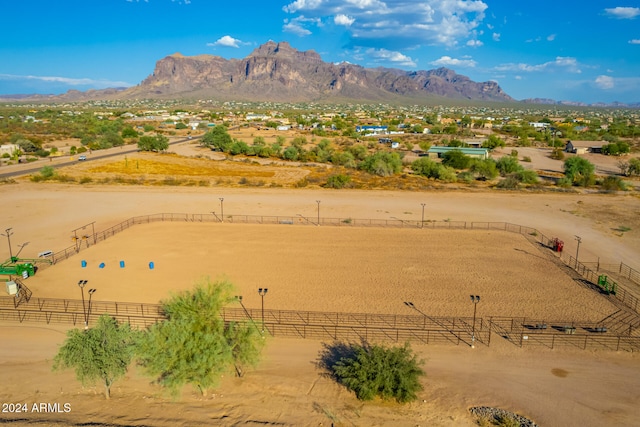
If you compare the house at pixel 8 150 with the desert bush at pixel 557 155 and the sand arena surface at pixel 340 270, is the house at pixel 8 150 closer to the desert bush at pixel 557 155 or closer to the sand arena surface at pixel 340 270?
the sand arena surface at pixel 340 270

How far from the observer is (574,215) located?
4128 centimetres

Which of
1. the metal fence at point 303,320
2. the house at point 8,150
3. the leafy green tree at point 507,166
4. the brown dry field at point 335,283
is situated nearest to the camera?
the brown dry field at point 335,283

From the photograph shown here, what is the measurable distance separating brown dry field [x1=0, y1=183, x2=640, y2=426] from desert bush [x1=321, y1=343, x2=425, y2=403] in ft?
1.35

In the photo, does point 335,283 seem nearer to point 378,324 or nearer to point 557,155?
point 378,324

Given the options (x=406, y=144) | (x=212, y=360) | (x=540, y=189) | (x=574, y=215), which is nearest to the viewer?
(x=212, y=360)

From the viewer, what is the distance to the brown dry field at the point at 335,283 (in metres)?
15.1

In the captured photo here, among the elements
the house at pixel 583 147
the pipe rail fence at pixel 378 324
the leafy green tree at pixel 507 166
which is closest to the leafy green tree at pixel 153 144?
the leafy green tree at pixel 507 166

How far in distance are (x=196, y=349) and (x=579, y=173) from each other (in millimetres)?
60238

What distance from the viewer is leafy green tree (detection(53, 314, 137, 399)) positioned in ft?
48.9

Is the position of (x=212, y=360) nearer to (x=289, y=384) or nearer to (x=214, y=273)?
(x=289, y=384)

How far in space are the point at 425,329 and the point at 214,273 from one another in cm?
1317

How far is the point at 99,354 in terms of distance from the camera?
15.1 metres

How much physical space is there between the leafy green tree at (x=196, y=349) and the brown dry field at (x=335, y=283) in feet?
3.36

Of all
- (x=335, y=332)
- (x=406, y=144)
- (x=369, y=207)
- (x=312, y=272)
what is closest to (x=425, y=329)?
(x=335, y=332)
